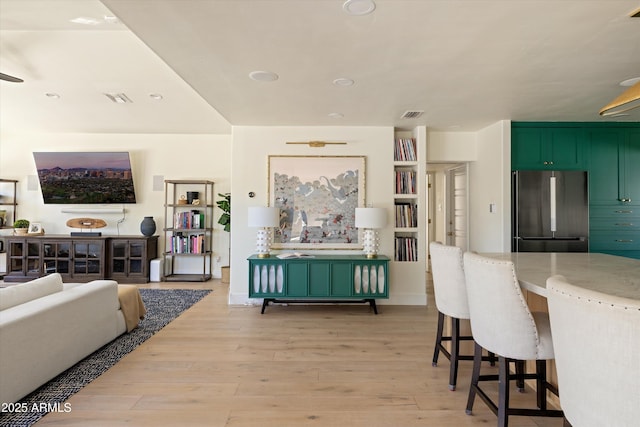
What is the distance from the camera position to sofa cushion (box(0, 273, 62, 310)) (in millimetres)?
2381

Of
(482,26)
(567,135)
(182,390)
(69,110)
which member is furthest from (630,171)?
(69,110)

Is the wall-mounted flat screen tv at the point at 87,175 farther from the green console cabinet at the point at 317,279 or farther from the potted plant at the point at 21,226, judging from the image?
the green console cabinet at the point at 317,279

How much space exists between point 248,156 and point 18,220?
4736 millimetres

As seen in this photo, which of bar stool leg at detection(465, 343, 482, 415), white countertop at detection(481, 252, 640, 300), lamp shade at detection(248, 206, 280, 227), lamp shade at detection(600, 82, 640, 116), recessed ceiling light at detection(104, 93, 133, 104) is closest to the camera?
white countertop at detection(481, 252, 640, 300)

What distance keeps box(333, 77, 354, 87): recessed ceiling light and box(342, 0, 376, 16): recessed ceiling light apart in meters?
0.97

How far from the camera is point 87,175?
601cm

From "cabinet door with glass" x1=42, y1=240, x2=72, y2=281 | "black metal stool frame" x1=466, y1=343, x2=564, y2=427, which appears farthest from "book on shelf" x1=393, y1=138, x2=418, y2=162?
"cabinet door with glass" x1=42, y1=240, x2=72, y2=281

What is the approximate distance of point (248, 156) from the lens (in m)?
4.60

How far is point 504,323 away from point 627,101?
4.89 ft

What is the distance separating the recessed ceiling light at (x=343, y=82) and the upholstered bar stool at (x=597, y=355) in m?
2.33

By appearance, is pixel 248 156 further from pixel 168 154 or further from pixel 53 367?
pixel 53 367

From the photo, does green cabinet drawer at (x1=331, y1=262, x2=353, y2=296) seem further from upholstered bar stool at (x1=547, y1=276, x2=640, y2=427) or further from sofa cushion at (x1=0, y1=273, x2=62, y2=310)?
upholstered bar stool at (x1=547, y1=276, x2=640, y2=427)

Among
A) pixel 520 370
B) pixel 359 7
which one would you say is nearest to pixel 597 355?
pixel 520 370

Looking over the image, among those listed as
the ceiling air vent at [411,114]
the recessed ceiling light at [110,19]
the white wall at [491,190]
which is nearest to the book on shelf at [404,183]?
the ceiling air vent at [411,114]
